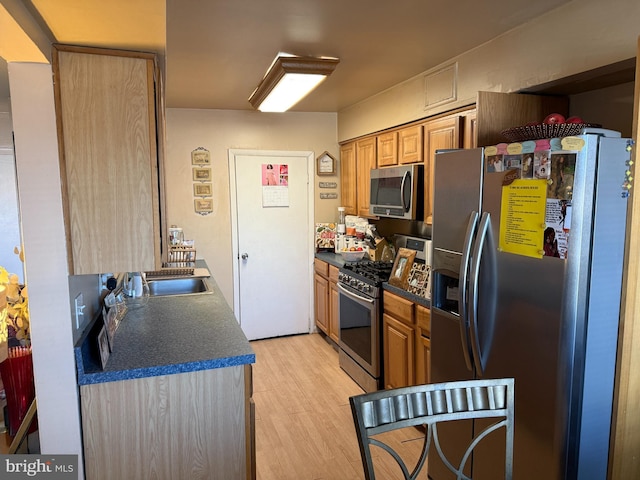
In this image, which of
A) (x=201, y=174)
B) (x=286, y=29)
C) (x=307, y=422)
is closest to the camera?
(x=286, y=29)

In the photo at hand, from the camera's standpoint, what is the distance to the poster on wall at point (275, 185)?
462 cm

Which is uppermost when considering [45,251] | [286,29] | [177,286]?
[286,29]

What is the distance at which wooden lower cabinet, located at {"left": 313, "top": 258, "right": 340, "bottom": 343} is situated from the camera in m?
4.26

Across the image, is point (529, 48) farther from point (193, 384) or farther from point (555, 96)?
point (193, 384)

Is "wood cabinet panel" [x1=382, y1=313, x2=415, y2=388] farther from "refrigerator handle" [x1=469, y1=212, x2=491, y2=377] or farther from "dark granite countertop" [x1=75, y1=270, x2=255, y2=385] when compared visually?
"dark granite countertop" [x1=75, y1=270, x2=255, y2=385]

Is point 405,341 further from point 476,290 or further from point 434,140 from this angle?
point 434,140

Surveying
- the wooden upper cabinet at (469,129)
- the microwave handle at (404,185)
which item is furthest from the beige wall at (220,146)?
the wooden upper cabinet at (469,129)

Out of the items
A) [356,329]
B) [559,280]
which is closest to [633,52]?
[559,280]

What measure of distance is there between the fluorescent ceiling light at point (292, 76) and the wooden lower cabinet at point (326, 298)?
169cm

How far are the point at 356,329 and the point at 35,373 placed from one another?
2.41m

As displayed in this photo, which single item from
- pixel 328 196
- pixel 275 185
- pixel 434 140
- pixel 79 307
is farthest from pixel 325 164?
pixel 79 307

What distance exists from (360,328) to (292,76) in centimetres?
195

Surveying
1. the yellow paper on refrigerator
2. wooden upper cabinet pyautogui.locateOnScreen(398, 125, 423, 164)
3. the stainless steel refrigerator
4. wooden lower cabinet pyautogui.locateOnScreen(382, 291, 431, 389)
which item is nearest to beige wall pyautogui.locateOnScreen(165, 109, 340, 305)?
wooden upper cabinet pyautogui.locateOnScreen(398, 125, 423, 164)

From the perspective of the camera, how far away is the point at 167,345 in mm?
1909
